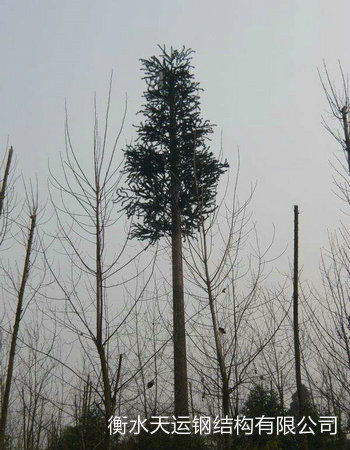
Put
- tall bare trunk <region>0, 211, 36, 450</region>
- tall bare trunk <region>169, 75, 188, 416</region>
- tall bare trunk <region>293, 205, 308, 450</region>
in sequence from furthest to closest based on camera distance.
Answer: tall bare trunk <region>169, 75, 188, 416</region>, tall bare trunk <region>0, 211, 36, 450</region>, tall bare trunk <region>293, 205, 308, 450</region>

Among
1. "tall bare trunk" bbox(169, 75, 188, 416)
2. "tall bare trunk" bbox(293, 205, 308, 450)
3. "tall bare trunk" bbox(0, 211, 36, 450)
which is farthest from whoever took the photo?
"tall bare trunk" bbox(169, 75, 188, 416)

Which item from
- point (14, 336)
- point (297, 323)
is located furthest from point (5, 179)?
point (297, 323)

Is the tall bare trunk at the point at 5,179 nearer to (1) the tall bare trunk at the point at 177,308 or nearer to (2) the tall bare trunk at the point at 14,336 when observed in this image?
(2) the tall bare trunk at the point at 14,336

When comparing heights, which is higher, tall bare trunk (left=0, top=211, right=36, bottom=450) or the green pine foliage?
the green pine foliage

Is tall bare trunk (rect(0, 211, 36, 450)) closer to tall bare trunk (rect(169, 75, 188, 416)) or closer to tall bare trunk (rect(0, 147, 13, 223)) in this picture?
tall bare trunk (rect(0, 147, 13, 223))

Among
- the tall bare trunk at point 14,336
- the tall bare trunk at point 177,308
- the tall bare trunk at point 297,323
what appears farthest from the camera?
the tall bare trunk at point 177,308

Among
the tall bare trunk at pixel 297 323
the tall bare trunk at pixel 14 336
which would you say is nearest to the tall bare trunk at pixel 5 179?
the tall bare trunk at pixel 14 336

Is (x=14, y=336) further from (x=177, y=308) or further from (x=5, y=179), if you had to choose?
(x=177, y=308)

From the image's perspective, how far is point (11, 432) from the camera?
1864 centimetres

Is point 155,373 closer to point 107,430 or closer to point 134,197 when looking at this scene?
point 134,197

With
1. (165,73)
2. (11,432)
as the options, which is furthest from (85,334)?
(11,432)

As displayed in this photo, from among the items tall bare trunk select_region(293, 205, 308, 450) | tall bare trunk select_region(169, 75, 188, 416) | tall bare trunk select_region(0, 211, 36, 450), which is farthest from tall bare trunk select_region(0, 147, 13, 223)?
tall bare trunk select_region(293, 205, 308, 450)

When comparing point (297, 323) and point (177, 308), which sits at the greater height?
point (177, 308)

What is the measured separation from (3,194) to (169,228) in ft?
19.2
